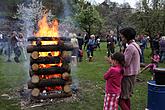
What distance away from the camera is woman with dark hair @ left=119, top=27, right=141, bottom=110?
21.1 ft

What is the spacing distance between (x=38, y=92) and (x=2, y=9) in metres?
40.9

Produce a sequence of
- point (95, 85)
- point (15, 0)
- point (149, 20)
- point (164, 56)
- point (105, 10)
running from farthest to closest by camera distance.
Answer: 1. point (105, 10)
2. point (15, 0)
3. point (149, 20)
4. point (164, 56)
5. point (95, 85)

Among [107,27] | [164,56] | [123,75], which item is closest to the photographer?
[123,75]

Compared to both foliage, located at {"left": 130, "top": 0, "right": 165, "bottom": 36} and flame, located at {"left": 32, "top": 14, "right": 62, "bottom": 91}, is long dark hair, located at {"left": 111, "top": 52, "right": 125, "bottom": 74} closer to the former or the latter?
flame, located at {"left": 32, "top": 14, "right": 62, "bottom": 91}

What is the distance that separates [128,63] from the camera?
642 centimetres

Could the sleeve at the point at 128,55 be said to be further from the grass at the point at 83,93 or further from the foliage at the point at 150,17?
the foliage at the point at 150,17

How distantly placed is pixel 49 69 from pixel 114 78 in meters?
2.76

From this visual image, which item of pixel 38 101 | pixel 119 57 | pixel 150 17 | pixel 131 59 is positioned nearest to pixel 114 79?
pixel 119 57

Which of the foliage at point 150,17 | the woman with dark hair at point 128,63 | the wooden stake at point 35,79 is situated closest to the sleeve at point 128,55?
the woman with dark hair at point 128,63

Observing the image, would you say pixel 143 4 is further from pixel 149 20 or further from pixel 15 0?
pixel 15 0

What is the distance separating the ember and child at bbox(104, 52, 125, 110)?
2558 millimetres

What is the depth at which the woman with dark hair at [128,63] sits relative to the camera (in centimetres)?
644

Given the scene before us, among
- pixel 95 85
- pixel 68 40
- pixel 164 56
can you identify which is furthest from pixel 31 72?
pixel 164 56

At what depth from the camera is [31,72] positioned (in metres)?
8.54
